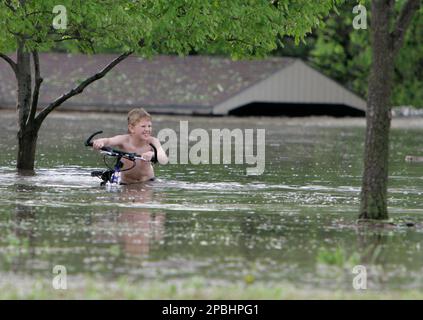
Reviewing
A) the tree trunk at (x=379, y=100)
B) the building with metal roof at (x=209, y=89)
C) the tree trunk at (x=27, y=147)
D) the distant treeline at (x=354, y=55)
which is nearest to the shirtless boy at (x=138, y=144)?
the tree trunk at (x=27, y=147)

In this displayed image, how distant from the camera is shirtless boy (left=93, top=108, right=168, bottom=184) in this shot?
22.8 m

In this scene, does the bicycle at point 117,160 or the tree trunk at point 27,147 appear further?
the tree trunk at point 27,147

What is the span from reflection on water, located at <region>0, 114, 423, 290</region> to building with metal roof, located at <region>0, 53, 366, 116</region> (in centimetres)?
3112

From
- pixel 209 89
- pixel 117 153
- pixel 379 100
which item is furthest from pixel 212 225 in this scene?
pixel 209 89

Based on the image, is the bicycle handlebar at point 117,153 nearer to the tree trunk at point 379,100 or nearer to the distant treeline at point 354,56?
the tree trunk at point 379,100

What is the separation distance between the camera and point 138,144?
76.6 ft

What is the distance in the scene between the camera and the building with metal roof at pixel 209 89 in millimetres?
62312

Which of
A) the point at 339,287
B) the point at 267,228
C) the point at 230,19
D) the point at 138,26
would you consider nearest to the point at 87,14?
the point at 138,26

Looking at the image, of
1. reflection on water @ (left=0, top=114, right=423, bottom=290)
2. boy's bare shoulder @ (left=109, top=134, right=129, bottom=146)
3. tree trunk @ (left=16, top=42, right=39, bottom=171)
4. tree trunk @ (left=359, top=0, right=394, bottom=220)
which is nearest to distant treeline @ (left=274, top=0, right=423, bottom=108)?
reflection on water @ (left=0, top=114, right=423, bottom=290)

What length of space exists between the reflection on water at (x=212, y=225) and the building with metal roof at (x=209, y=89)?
3112 centimetres

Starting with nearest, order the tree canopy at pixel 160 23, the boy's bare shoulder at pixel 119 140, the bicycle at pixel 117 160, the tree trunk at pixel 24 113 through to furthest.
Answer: the tree canopy at pixel 160 23 → the bicycle at pixel 117 160 → the boy's bare shoulder at pixel 119 140 → the tree trunk at pixel 24 113

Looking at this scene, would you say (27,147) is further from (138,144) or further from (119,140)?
(138,144)

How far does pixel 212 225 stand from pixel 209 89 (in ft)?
153
